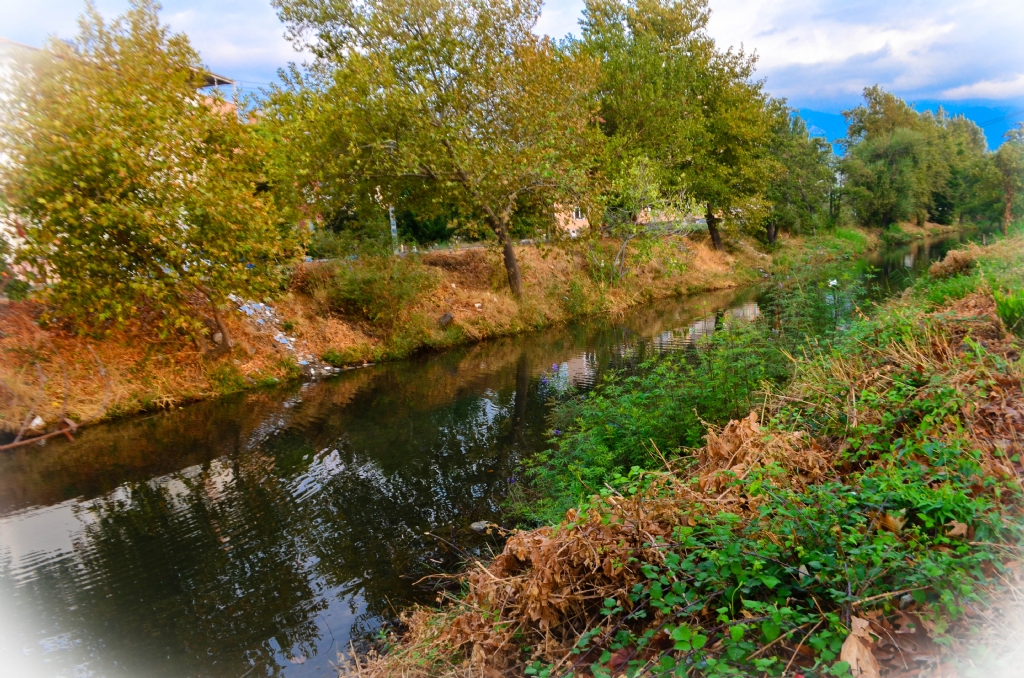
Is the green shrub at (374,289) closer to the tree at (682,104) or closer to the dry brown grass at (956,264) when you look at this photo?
the tree at (682,104)

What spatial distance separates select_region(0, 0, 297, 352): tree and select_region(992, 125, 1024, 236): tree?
105ft

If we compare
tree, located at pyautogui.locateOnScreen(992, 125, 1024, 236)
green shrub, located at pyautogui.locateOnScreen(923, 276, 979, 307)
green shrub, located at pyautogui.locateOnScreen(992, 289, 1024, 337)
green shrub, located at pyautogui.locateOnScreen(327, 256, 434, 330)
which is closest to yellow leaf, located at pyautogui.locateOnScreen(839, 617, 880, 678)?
green shrub, located at pyautogui.locateOnScreen(992, 289, 1024, 337)

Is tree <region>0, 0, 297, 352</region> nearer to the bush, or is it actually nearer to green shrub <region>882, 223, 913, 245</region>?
the bush

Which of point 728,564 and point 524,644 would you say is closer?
point 728,564

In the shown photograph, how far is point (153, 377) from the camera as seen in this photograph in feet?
47.2

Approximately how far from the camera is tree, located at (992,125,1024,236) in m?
29.2

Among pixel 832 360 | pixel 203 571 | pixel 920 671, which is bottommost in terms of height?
pixel 203 571

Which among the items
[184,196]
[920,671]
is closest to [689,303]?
[184,196]

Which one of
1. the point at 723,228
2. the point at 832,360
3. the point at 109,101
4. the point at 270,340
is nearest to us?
the point at 832,360

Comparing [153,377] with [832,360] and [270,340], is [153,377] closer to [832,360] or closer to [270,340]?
[270,340]

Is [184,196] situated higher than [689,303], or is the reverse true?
[184,196]

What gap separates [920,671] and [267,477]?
29.3 ft

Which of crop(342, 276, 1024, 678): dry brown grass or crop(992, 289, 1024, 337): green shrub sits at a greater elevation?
crop(992, 289, 1024, 337): green shrub

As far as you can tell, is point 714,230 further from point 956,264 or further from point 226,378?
point 226,378
